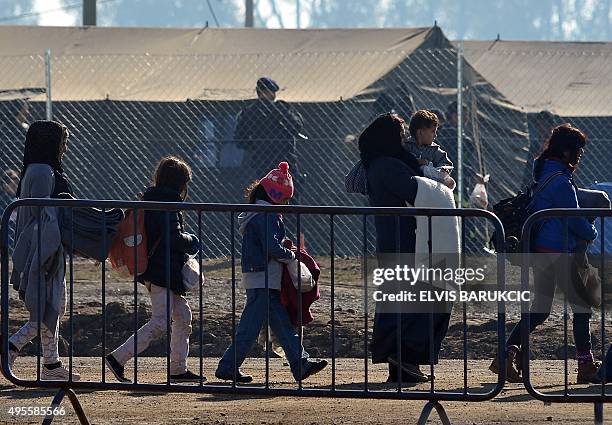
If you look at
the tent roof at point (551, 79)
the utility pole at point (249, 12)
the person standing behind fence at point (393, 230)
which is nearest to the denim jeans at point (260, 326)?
Result: the person standing behind fence at point (393, 230)

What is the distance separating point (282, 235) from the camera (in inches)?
378

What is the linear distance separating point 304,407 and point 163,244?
1.26m

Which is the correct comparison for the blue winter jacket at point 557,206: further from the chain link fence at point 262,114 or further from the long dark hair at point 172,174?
the chain link fence at point 262,114

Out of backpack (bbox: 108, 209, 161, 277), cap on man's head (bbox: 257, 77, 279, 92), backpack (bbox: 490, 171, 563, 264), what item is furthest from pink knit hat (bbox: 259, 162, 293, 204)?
cap on man's head (bbox: 257, 77, 279, 92)

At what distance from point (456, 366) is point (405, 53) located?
942 centimetres

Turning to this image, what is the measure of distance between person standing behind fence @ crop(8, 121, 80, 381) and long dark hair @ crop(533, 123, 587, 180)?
3106mm

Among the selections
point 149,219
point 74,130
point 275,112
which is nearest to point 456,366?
point 149,219

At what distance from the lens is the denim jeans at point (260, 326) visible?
9.79m

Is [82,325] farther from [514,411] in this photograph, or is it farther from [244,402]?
[514,411]

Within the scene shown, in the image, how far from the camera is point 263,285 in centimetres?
973

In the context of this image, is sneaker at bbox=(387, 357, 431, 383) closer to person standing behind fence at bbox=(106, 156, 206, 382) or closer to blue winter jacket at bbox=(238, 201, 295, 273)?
blue winter jacket at bbox=(238, 201, 295, 273)

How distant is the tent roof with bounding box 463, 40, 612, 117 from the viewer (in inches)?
800

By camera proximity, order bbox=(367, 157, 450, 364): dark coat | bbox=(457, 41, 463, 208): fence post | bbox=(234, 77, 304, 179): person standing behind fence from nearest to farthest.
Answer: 1. bbox=(367, 157, 450, 364): dark coat
2. bbox=(457, 41, 463, 208): fence post
3. bbox=(234, 77, 304, 179): person standing behind fence

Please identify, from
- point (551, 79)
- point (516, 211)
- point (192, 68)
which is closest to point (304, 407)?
point (516, 211)
